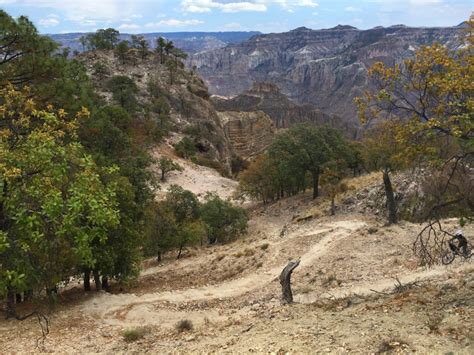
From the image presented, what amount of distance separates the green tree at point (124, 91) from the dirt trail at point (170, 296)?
4791 cm

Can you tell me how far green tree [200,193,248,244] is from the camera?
3272cm

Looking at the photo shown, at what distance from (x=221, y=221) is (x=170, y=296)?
47.9 ft

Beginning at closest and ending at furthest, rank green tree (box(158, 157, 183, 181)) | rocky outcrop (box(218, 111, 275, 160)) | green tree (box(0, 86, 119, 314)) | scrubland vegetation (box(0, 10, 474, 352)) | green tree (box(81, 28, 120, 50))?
green tree (box(0, 86, 119, 314)) → scrubland vegetation (box(0, 10, 474, 352)) → green tree (box(158, 157, 183, 181)) → green tree (box(81, 28, 120, 50)) → rocky outcrop (box(218, 111, 275, 160))

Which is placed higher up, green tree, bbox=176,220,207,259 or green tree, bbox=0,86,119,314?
green tree, bbox=0,86,119,314

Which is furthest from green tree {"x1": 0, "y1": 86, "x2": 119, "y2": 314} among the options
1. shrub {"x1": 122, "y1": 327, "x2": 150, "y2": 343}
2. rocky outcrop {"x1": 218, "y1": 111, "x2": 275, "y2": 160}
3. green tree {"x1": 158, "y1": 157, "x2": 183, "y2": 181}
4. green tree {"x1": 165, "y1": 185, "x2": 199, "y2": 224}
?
rocky outcrop {"x1": 218, "y1": 111, "x2": 275, "y2": 160}

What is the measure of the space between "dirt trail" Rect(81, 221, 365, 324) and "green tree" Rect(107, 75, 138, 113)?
4791 centimetres

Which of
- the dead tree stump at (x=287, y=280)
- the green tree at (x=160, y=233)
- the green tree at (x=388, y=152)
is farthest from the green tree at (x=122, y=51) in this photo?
the dead tree stump at (x=287, y=280)

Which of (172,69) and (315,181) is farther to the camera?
(172,69)

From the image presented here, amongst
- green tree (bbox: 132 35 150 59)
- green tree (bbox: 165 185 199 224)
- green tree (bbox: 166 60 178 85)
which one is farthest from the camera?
green tree (bbox: 132 35 150 59)

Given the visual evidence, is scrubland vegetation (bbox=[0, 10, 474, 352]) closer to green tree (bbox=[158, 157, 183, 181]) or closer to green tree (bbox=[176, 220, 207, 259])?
green tree (bbox=[176, 220, 207, 259])

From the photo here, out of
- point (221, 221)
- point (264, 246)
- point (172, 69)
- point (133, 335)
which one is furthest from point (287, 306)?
point (172, 69)

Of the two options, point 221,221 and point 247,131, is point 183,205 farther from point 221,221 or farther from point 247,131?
point 247,131

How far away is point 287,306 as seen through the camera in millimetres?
13102

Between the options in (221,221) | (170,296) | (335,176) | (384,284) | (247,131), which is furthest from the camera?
(247,131)
